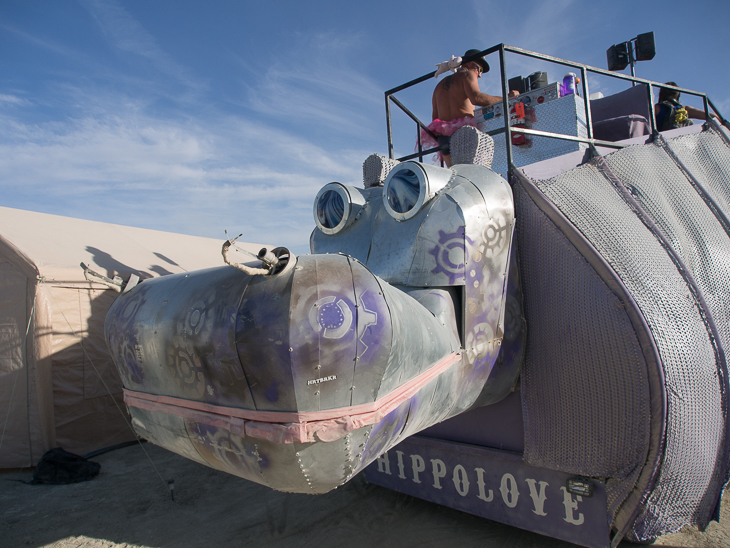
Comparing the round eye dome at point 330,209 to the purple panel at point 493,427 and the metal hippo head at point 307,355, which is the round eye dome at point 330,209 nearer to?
the metal hippo head at point 307,355

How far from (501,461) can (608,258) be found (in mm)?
1326

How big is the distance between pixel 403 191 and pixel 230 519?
2.99m

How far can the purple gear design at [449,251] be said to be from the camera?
2.29 meters

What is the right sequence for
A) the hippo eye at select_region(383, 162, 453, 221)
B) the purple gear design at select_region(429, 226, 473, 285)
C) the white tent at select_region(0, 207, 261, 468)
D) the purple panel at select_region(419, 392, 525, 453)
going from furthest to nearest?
the white tent at select_region(0, 207, 261, 468) → the purple panel at select_region(419, 392, 525, 453) → the hippo eye at select_region(383, 162, 453, 221) → the purple gear design at select_region(429, 226, 473, 285)

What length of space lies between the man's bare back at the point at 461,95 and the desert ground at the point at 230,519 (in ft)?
11.2

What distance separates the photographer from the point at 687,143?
12.2 feet

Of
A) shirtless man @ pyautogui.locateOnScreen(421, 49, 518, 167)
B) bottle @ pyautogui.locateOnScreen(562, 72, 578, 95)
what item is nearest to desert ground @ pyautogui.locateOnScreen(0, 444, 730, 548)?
shirtless man @ pyautogui.locateOnScreen(421, 49, 518, 167)

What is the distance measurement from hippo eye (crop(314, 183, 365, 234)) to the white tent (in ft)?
13.2

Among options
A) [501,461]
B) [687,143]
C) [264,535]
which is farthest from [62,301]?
[687,143]

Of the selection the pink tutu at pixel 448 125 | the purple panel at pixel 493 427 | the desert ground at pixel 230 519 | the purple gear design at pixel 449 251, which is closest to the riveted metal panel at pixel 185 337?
the purple gear design at pixel 449 251

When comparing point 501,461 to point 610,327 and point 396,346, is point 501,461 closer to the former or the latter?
point 610,327

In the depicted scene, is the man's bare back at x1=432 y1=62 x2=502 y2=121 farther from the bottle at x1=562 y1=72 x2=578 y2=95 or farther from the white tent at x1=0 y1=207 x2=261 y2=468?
the white tent at x1=0 y1=207 x2=261 y2=468

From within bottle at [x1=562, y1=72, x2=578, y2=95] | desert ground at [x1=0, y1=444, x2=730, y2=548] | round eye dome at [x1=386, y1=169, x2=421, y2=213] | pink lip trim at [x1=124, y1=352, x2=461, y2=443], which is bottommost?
desert ground at [x1=0, y1=444, x2=730, y2=548]

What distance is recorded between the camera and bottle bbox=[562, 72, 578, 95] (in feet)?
16.5
